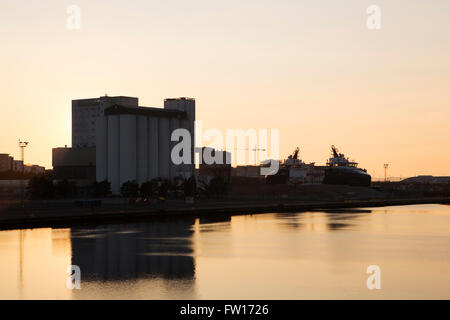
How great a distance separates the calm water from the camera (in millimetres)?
42250

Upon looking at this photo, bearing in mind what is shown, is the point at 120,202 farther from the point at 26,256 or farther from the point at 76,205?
the point at 26,256

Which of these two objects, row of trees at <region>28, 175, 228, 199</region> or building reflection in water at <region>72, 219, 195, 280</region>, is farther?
row of trees at <region>28, 175, 228, 199</region>

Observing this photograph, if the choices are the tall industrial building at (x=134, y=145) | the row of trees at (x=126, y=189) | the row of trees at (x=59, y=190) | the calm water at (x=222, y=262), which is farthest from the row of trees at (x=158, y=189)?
the calm water at (x=222, y=262)

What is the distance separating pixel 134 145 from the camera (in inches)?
7141

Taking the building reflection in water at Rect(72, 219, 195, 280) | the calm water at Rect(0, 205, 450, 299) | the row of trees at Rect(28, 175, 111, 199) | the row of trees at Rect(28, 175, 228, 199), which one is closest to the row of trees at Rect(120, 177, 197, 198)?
the row of trees at Rect(28, 175, 228, 199)

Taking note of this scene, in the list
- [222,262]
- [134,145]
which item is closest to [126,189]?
[134,145]

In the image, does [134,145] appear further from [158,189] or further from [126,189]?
[126,189]

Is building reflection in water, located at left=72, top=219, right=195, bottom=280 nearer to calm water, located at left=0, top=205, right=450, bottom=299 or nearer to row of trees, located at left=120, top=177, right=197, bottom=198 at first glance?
calm water, located at left=0, top=205, right=450, bottom=299

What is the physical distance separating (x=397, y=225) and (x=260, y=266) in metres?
54.5

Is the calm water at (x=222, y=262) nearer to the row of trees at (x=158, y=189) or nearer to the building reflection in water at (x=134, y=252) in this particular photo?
the building reflection in water at (x=134, y=252)

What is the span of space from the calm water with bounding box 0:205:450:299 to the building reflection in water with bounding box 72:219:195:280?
0.09 metres

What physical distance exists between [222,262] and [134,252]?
10.8 m

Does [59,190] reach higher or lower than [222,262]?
higher

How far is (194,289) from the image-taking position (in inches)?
1693
